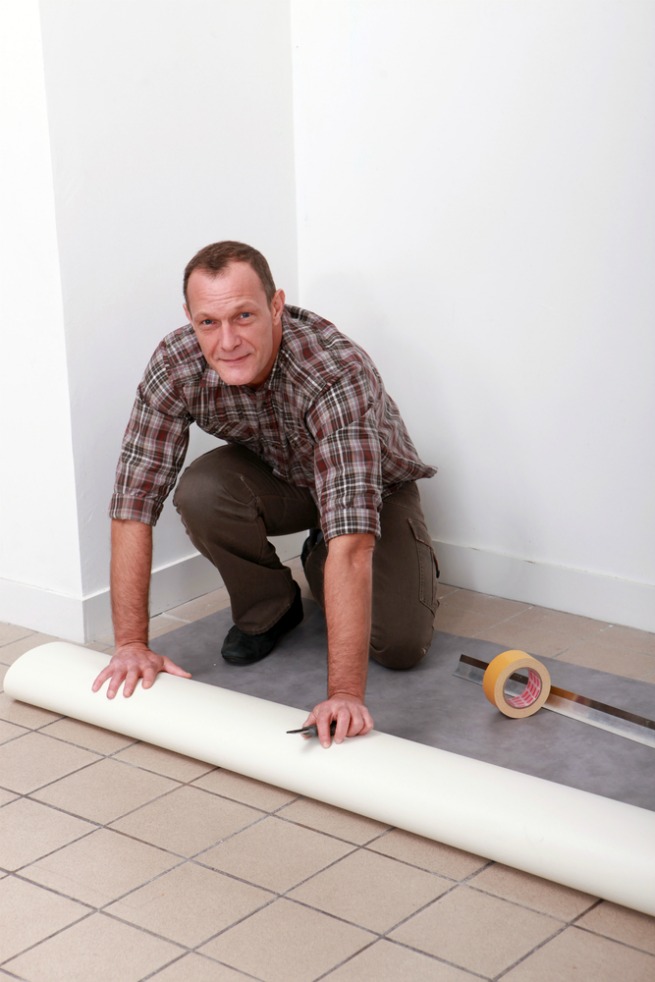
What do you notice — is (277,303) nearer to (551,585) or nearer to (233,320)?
(233,320)

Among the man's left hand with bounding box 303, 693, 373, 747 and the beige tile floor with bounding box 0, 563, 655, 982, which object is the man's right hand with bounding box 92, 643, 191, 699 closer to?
the beige tile floor with bounding box 0, 563, 655, 982

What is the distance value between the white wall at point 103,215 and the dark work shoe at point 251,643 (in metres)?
0.38

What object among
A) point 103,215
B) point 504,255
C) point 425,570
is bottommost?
point 425,570

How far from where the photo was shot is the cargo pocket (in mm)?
2846

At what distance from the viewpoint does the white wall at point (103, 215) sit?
2758mm

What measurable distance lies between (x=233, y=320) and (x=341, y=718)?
32.9 inches

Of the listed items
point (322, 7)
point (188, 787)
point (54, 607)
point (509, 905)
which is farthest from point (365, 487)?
point (322, 7)

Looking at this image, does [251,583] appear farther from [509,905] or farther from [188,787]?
[509,905]

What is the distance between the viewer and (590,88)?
9.27 ft

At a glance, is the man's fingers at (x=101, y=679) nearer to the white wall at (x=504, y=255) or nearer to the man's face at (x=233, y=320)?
the man's face at (x=233, y=320)

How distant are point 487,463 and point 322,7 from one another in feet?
4.52

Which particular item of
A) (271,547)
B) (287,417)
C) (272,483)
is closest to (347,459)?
(287,417)

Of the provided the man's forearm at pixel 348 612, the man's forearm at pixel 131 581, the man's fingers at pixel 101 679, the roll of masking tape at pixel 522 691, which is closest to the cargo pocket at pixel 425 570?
the roll of masking tape at pixel 522 691

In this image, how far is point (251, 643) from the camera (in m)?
2.90
